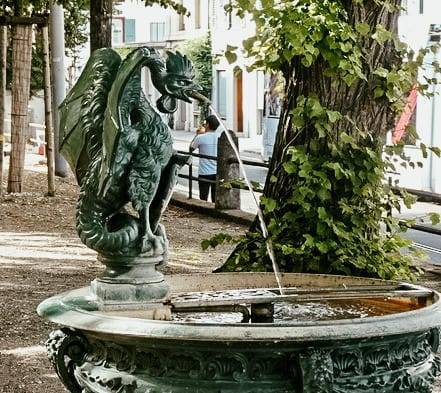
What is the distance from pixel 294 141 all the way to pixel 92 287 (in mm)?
4886

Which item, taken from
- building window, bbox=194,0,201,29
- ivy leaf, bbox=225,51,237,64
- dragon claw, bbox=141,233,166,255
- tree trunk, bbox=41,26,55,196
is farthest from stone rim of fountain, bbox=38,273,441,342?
building window, bbox=194,0,201,29

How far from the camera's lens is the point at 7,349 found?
27.1 feet

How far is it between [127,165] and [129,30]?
66.6m

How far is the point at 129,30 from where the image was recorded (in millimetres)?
69812

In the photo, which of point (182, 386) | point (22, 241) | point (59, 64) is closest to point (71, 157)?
point (182, 386)

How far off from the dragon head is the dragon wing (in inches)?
8.2

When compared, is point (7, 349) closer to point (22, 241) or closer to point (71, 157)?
point (71, 157)

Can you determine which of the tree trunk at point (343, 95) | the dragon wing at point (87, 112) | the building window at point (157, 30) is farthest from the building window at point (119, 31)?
the dragon wing at point (87, 112)

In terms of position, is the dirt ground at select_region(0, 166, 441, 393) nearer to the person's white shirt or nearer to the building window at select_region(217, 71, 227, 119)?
the person's white shirt

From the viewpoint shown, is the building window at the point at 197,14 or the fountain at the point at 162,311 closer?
the fountain at the point at 162,311

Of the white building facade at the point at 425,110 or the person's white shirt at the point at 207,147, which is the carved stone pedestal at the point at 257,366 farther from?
the white building facade at the point at 425,110

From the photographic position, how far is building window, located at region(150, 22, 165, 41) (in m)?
67.2

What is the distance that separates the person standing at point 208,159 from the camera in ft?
59.4

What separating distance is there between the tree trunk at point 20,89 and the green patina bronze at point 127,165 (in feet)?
47.1
